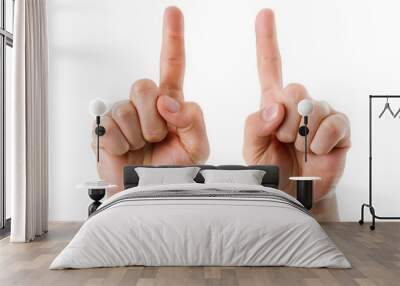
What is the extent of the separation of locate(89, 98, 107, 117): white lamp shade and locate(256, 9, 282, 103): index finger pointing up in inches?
77.5

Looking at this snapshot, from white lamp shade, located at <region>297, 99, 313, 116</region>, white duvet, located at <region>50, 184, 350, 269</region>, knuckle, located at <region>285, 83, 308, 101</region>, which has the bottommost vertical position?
white duvet, located at <region>50, 184, 350, 269</region>

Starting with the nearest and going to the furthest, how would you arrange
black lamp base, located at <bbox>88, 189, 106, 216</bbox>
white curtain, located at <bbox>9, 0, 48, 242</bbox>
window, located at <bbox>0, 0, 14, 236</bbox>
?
white curtain, located at <bbox>9, 0, 48, 242</bbox> → window, located at <bbox>0, 0, 14, 236</bbox> → black lamp base, located at <bbox>88, 189, 106, 216</bbox>

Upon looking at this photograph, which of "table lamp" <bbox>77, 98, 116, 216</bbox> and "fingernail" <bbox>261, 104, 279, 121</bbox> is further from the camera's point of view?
"fingernail" <bbox>261, 104, 279, 121</bbox>

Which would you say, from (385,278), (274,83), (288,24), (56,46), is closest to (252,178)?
(274,83)

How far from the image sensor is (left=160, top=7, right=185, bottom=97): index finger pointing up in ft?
22.5

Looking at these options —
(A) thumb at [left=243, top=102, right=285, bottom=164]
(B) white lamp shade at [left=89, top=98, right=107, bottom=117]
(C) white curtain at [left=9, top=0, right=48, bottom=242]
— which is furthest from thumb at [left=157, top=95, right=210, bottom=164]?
(C) white curtain at [left=9, top=0, right=48, bottom=242]

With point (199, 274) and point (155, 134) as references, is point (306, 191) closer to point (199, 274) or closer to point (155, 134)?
point (155, 134)

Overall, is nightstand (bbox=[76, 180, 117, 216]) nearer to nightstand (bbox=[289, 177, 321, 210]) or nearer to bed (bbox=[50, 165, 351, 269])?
bed (bbox=[50, 165, 351, 269])

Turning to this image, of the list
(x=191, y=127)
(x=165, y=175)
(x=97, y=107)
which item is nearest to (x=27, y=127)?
(x=97, y=107)

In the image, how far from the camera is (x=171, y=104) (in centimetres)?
671

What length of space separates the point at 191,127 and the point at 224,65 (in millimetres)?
881

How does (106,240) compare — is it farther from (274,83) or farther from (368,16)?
(368,16)

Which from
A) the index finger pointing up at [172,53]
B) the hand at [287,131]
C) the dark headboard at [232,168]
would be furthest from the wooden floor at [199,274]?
the index finger pointing up at [172,53]

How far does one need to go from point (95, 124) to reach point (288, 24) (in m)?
2.70
